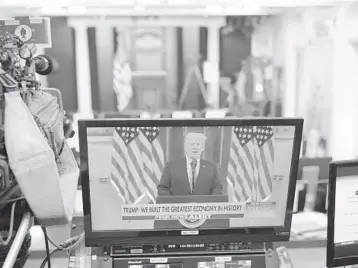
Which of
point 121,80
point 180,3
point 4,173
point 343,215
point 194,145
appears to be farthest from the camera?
point 121,80

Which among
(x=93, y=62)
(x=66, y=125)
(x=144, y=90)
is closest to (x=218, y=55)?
(x=144, y=90)

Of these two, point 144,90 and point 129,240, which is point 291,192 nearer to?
point 129,240

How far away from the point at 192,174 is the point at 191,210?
3.9 inches

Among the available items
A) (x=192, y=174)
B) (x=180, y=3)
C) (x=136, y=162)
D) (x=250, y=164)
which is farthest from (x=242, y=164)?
(x=180, y=3)

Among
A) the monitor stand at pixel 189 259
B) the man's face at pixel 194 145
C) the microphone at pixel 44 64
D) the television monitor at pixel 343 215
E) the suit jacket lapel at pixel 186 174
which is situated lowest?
the monitor stand at pixel 189 259

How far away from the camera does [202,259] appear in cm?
118

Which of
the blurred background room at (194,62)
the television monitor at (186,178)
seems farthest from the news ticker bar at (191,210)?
the blurred background room at (194,62)

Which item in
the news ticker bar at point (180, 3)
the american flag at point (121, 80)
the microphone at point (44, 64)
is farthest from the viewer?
the american flag at point (121, 80)

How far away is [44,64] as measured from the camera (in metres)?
1.26

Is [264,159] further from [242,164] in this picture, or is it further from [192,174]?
[192,174]

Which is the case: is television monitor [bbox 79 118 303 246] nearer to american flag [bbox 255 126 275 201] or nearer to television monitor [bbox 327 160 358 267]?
american flag [bbox 255 126 275 201]

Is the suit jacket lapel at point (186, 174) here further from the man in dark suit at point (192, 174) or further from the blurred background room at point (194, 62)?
the blurred background room at point (194, 62)

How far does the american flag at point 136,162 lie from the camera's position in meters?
1.07

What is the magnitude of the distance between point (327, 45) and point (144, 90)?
2.47 meters
